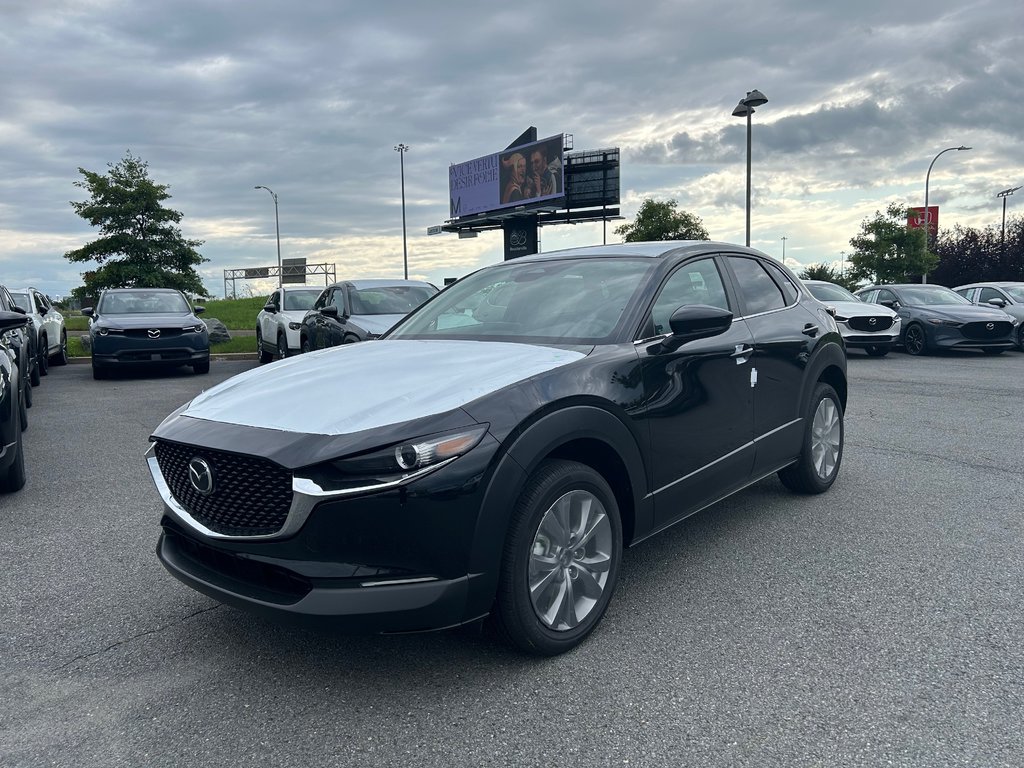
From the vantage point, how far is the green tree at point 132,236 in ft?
87.0

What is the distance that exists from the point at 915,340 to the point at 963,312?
3.32 ft

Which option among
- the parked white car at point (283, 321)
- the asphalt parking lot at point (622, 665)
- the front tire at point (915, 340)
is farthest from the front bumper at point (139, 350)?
the front tire at point (915, 340)

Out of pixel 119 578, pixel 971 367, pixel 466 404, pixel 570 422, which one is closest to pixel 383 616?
pixel 466 404

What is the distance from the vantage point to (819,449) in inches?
211

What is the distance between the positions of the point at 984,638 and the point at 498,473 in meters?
2.09

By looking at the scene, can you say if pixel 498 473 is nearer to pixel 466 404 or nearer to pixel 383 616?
pixel 466 404

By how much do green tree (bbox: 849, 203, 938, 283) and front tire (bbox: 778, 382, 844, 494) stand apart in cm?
3120

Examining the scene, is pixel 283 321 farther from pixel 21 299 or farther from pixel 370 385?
pixel 370 385

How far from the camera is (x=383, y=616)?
2693 millimetres

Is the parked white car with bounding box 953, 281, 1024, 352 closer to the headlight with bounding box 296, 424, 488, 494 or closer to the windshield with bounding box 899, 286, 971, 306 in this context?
the windshield with bounding box 899, 286, 971, 306

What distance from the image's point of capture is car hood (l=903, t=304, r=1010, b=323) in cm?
1563

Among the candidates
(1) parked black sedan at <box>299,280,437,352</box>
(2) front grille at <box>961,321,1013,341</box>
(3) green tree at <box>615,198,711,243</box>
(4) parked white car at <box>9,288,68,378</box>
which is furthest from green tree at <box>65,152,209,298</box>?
(3) green tree at <box>615,198,711,243</box>

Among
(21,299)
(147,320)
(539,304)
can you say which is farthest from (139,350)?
(539,304)

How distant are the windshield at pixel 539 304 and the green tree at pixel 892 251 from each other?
32910 mm
